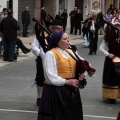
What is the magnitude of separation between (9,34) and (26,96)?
259 inches

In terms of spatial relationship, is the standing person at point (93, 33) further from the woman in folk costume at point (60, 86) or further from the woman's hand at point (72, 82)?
the woman's hand at point (72, 82)

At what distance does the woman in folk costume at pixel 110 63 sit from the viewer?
10.4m

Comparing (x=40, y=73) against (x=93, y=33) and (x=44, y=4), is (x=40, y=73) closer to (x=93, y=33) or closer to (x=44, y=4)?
(x=93, y=33)

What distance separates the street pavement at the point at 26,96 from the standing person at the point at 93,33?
3845mm

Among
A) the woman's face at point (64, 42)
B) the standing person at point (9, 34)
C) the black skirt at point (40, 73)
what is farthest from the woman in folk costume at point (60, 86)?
the standing person at point (9, 34)

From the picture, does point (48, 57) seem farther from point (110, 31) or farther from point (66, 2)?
point (66, 2)

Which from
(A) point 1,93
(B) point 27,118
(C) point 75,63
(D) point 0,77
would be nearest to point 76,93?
(C) point 75,63

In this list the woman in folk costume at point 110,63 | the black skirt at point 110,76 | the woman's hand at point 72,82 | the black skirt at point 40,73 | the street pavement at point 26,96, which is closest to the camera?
the woman's hand at point 72,82

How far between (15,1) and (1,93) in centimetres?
1786

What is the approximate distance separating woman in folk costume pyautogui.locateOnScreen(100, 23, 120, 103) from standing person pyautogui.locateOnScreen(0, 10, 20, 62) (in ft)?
25.1

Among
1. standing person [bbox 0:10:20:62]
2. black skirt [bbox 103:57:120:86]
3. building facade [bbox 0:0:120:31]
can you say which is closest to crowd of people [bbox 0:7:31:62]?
standing person [bbox 0:10:20:62]

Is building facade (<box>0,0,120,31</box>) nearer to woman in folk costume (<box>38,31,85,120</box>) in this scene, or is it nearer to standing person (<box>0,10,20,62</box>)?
standing person (<box>0,10,20,62</box>)

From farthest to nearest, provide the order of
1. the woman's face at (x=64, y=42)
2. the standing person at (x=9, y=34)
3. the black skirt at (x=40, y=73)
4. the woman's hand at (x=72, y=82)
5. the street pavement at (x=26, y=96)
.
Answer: the standing person at (x=9, y=34)
the black skirt at (x=40, y=73)
the street pavement at (x=26, y=96)
the woman's face at (x=64, y=42)
the woman's hand at (x=72, y=82)

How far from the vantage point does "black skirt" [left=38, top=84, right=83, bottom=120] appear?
687 cm
